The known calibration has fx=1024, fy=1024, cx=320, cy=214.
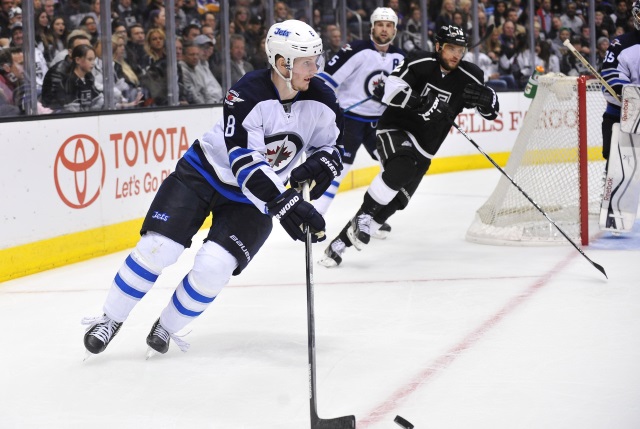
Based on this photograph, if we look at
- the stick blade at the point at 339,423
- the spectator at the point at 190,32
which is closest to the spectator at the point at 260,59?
the spectator at the point at 190,32

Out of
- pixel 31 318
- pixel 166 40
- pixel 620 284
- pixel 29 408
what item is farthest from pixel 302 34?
pixel 166 40

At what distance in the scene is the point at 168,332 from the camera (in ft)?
10.9

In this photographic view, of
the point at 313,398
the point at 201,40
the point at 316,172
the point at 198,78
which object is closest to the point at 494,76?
the point at 201,40

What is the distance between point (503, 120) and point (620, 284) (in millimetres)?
5157

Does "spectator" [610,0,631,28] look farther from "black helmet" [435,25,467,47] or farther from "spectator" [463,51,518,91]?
"black helmet" [435,25,467,47]

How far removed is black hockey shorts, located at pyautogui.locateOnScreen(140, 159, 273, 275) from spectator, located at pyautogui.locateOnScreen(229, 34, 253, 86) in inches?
149

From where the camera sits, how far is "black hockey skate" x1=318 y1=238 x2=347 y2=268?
4.89 m

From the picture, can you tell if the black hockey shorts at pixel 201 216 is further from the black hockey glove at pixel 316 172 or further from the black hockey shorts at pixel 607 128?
the black hockey shorts at pixel 607 128

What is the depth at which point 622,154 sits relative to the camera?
17.8 ft

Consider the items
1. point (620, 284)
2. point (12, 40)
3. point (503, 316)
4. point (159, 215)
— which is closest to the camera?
point (159, 215)

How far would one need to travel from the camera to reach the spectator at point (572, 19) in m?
10.3

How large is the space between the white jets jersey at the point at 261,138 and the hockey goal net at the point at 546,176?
92.5 inches

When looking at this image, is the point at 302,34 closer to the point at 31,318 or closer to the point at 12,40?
the point at 31,318

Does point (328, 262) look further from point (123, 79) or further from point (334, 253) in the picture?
point (123, 79)
